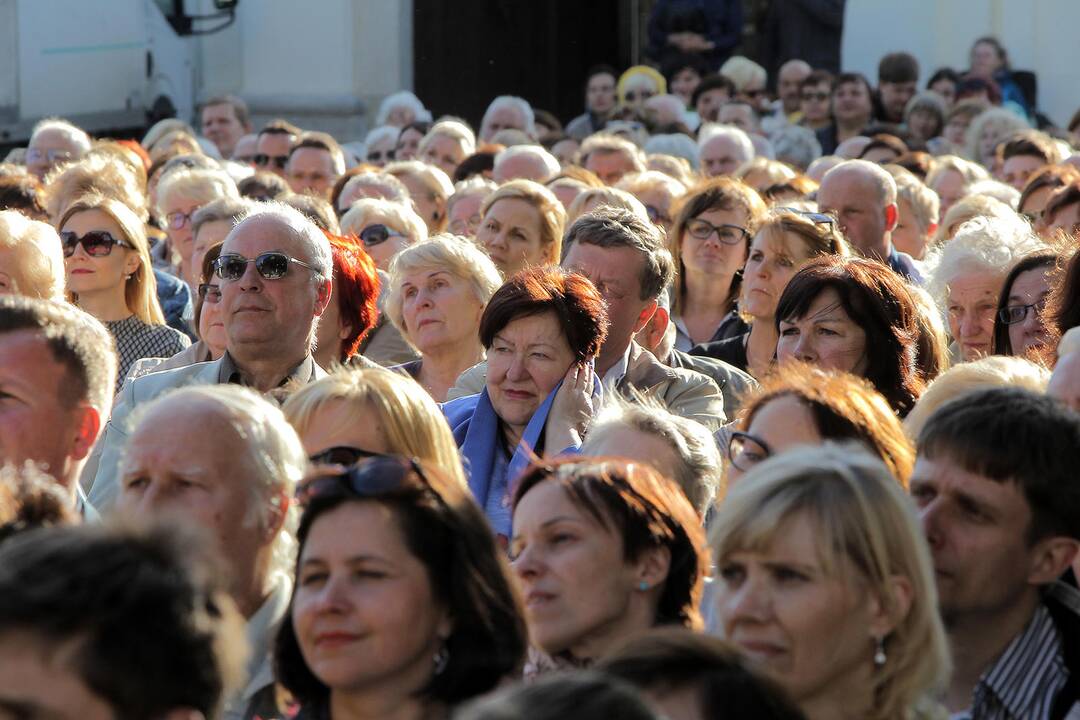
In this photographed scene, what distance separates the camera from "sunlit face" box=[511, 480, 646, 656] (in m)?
3.71

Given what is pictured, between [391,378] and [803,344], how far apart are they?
4.56 feet

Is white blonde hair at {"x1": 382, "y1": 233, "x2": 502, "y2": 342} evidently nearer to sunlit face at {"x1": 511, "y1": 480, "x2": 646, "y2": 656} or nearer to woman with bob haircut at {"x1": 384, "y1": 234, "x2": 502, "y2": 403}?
woman with bob haircut at {"x1": 384, "y1": 234, "x2": 502, "y2": 403}

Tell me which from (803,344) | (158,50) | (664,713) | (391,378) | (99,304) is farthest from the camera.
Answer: (158,50)

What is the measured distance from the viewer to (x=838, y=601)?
3.29 metres

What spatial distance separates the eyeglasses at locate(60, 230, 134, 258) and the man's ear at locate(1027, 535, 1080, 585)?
471 cm

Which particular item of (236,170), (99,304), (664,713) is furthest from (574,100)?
(664,713)

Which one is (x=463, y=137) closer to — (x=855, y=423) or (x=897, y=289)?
(x=897, y=289)

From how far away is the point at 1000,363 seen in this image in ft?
15.5

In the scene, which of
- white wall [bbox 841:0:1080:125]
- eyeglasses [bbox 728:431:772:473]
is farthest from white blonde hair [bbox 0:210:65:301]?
white wall [bbox 841:0:1080:125]

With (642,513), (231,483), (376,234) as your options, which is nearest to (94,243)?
(376,234)

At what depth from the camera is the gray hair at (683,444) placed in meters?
4.59

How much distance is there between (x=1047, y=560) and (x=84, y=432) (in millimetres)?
2245

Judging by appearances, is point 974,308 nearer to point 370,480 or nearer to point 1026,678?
point 1026,678

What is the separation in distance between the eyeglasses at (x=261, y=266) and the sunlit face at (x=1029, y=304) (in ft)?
7.41
